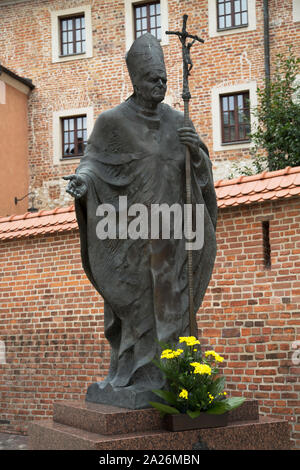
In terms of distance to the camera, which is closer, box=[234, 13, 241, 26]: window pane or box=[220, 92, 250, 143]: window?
box=[220, 92, 250, 143]: window

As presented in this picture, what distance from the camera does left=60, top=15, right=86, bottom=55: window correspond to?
20.0 metres

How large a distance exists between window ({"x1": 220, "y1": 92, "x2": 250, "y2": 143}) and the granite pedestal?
14.1 m

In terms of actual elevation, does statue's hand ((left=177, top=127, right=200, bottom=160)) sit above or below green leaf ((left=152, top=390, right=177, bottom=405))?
above

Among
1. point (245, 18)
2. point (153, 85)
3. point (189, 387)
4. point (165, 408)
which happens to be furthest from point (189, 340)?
A: point (245, 18)

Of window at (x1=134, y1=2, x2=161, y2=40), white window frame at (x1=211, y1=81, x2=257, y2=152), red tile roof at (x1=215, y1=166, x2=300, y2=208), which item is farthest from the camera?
window at (x1=134, y1=2, x2=161, y2=40)

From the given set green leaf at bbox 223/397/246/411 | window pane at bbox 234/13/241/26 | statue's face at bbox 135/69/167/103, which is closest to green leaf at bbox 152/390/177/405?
green leaf at bbox 223/397/246/411

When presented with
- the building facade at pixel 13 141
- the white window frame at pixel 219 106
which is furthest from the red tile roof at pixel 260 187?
the building facade at pixel 13 141

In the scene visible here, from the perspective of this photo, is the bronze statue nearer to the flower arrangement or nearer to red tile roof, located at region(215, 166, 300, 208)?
the flower arrangement

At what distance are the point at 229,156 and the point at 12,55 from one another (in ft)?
24.1

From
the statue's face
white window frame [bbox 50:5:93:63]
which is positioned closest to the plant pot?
the statue's face

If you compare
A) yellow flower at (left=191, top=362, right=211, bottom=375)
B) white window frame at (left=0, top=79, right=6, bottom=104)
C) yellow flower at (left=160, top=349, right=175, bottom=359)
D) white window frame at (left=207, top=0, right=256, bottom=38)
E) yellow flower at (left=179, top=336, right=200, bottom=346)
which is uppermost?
white window frame at (left=207, top=0, right=256, bottom=38)

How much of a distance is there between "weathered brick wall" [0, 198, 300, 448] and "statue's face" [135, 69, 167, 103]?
12.0ft

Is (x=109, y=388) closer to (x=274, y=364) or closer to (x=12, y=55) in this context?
(x=274, y=364)

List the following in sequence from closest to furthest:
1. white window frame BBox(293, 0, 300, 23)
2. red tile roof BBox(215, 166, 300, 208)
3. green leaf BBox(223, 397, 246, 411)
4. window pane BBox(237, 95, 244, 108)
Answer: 1. green leaf BBox(223, 397, 246, 411)
2. red tile roof BBox(215, 166, 300, 208)
3. white window frame BBox(293, 0, 300, 23)
4. window pane BBox(237, 95, 244, 108)
